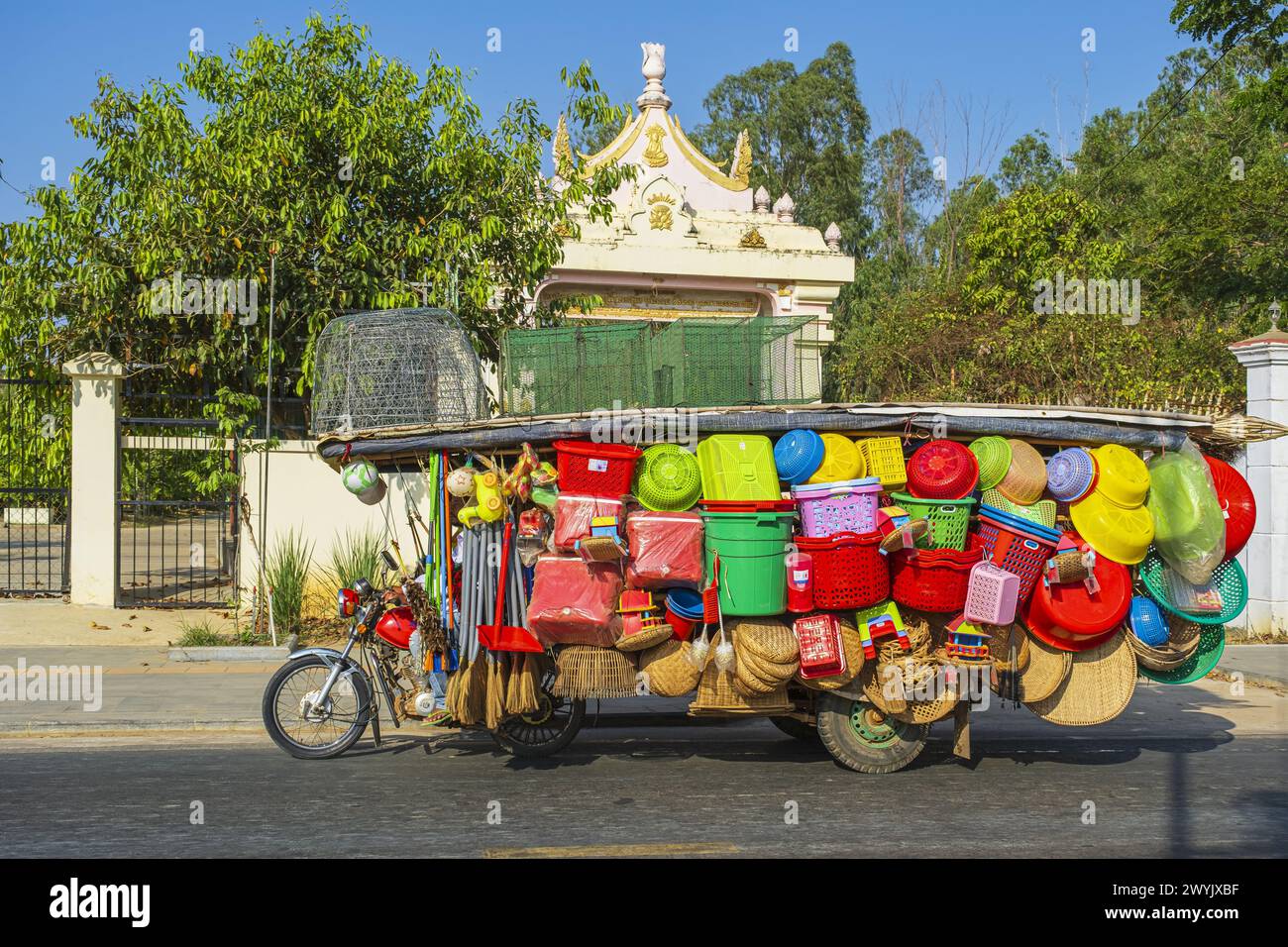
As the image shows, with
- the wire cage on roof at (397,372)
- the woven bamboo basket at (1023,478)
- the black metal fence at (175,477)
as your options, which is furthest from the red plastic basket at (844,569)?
the black metal fence at (175,477)

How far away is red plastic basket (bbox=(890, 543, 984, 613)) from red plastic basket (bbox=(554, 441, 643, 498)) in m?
1.78

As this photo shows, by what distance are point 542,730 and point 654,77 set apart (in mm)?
20641

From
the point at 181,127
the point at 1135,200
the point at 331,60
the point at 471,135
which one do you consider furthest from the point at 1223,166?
the point at 181,127

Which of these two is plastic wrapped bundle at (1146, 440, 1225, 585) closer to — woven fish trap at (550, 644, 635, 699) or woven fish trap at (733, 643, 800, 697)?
woven fish trap at (733, 643, 800, 697)

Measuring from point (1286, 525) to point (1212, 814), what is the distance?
7.82 meters

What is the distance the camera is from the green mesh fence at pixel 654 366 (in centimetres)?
918

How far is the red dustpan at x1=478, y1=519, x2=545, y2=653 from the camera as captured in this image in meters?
7.62

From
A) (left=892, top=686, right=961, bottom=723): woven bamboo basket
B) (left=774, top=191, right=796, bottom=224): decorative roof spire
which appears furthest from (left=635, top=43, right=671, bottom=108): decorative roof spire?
(left=892, top=686, right=961, bottom=723): woven bamboo basket

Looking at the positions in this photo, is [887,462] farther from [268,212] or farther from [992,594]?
[268,212]

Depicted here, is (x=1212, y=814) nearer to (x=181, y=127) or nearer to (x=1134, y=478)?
(x=1134, y=478)

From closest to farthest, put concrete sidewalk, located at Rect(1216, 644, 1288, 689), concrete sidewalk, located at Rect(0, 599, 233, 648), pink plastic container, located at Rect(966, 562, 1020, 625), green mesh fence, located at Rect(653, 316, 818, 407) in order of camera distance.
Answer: pink plastic container, located at Rect(966, 562, 1020, 625) → green mesh fence, located at Rect(653, 316, 818, 407) → concrete sidewalk, located at Rect(1216, 644, 1288, 689) → concrete sidewalk, located at Rect(0, 599, 233, 648)

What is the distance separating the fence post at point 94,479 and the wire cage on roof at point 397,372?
470 cm

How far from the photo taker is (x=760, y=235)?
25250mm

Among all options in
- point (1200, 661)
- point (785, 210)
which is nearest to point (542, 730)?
point (1200, 661)
